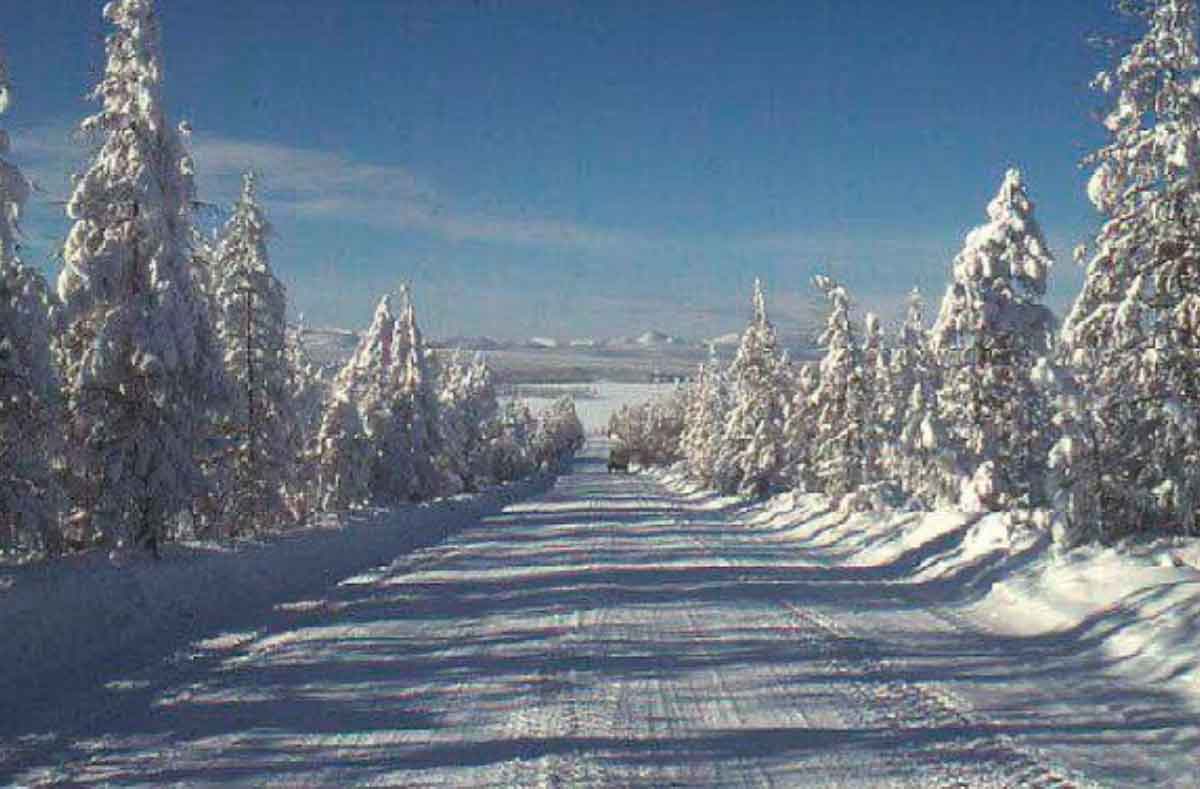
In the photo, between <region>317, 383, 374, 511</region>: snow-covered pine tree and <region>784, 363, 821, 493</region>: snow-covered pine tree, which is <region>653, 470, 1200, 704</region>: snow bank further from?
<region>784, 363, 821, 493</region>: snow-covered pine tree

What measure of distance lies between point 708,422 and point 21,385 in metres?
68.8

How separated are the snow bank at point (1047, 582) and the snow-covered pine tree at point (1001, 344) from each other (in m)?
2.90

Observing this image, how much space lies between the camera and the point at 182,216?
2292 centimetres

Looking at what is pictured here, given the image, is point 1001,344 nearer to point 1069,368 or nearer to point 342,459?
point 1069,368

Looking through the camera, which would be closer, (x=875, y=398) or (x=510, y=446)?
(x=875, y=398)

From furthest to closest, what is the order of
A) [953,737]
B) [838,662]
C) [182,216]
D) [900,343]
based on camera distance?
[900,343] → [182,216] → [838,662] → [953,737]

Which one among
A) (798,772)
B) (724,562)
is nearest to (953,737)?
(798,772)

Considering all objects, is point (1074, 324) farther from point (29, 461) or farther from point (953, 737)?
point (29, 461)

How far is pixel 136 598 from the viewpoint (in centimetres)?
1421

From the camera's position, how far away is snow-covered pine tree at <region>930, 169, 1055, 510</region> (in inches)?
1118

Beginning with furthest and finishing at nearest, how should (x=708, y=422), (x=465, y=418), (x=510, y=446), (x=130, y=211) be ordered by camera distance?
(x=510, y=446) < (x=708, y=422) < (x=465, y=418) < (x=130, y=211)

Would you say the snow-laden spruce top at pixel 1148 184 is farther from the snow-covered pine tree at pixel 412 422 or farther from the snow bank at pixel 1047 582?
the snow-covered pine tree at pixel 412 422

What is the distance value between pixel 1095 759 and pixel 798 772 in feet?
7.26

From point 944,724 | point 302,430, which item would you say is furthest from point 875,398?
point 944,724
